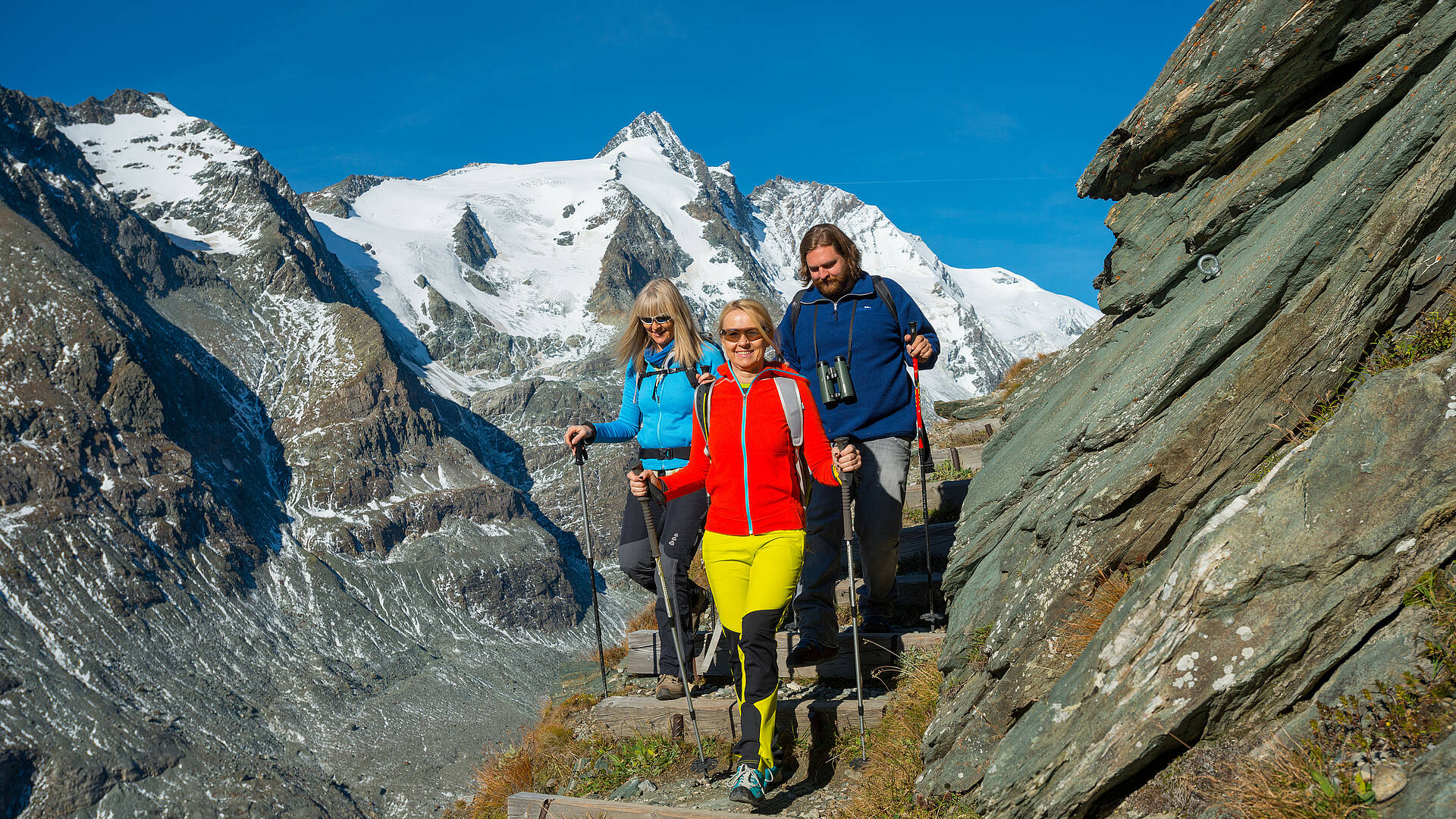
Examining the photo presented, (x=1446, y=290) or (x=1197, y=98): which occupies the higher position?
(x=1197, y=98)

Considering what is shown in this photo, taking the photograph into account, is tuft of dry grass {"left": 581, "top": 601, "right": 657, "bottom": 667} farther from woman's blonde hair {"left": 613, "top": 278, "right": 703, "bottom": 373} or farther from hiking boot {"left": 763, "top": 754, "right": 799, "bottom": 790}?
hiking boot {"left": 763, "top": 754, "right": 799, "bottom": 790}

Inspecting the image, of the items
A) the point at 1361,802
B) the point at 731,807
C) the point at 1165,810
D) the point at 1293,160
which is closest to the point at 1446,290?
the point at 1293,160

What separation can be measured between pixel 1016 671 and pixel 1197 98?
4341 mm

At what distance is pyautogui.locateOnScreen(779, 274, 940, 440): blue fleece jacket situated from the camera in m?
7.38

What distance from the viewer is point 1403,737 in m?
3.48

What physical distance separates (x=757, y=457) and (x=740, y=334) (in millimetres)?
876

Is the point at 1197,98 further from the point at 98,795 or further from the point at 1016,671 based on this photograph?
the point at 98,795

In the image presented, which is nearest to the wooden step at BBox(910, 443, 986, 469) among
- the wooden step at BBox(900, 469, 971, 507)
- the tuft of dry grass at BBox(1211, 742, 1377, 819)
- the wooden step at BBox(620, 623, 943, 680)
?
the wooden step at BBox(900, 469, 971, 507)

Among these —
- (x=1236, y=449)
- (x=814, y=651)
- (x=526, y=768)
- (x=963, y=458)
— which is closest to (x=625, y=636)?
(x=526, y=768)

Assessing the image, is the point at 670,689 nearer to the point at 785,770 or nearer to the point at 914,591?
the point at 785,770

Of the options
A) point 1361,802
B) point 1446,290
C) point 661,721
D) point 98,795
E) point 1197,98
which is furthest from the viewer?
point 98,795

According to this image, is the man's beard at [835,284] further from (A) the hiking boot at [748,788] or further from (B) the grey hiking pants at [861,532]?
(A) the hiking boot at [748,788]

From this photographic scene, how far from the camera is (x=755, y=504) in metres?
5.85

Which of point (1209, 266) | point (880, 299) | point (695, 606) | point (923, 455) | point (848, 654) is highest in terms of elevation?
point (880, 299)
